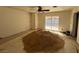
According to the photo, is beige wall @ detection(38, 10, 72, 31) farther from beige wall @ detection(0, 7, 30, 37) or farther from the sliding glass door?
beige wall @ detection(0, 7, 30, 37)

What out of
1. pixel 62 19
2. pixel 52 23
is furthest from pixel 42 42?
pixel 62 19

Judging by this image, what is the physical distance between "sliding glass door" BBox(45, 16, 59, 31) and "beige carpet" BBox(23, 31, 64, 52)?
75 millimetres

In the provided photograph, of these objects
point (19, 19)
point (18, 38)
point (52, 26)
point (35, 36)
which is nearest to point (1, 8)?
point (19, 19)

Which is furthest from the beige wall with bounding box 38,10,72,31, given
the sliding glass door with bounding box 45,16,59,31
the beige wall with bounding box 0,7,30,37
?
the beige wall with bounding box 0,7,30,37

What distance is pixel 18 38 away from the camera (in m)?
1.12

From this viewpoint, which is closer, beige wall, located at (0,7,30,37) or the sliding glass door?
beige wall, located at (0,7,30,37)

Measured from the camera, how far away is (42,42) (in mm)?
1125

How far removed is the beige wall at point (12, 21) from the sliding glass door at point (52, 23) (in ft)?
0.78

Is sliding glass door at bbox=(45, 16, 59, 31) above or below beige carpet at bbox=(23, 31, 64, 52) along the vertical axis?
above

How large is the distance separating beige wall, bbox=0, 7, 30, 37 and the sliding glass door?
0.78 ft

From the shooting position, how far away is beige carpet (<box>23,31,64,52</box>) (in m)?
1.10

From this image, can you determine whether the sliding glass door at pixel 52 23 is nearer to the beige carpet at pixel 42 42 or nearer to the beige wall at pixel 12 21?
the beige carpet at pixel 42 42

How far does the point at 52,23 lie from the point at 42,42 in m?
0.26
